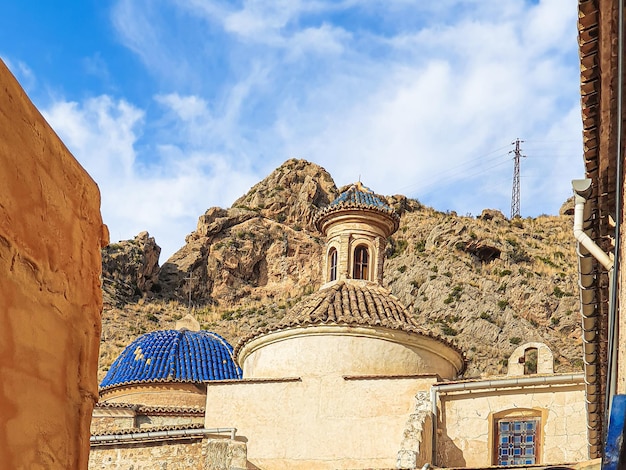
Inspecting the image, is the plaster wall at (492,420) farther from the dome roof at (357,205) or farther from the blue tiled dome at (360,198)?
the blue tiled dome at (360,198)

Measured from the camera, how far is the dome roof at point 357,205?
76.9 ft

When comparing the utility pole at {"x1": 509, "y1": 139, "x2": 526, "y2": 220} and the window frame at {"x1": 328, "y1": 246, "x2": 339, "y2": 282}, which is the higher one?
the utility pole at {"x1": 509, "y1": 139, "x2": 526, "y2": 220}

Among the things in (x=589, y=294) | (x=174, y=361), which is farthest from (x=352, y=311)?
(x=589, y=294)

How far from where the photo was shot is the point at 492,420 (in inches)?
714

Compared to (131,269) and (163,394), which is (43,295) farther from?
(131,269)

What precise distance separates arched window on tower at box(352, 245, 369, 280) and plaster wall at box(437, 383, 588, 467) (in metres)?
5.24

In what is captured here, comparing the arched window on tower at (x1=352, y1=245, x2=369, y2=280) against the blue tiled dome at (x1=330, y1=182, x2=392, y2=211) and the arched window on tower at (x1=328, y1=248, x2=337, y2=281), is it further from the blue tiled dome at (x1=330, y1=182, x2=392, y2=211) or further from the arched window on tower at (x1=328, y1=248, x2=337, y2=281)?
the blue tiled dome at (x1=330, y1=182, x2=392, y2=211)

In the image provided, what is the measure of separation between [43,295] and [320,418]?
16715 mm

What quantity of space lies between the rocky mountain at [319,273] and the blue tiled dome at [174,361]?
51.7 ft

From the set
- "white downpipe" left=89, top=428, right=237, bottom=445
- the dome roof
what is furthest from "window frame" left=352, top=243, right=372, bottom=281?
"white downpipe" left=89, top=428, right=237, bottom=445

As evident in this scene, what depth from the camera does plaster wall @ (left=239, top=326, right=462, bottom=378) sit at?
66.2 ft

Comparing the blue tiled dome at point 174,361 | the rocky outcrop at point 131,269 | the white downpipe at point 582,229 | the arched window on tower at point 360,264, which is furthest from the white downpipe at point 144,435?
the rocky outcrop at point 131,269

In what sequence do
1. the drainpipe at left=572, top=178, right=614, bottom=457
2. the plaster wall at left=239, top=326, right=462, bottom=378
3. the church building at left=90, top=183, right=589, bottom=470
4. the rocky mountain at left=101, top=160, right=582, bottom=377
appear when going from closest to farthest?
Answer: the drainpipe at left=572, top=178, right=614, bottom=457
the church building at left=90, top=183, right=589, bottom=470
the plaster wall at left=239, top=326, right=462, bottom=378
the rocky mountain at left=101, top=160, right=582, bottom=377

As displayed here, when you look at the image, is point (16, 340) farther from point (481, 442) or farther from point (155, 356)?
point (155, 356)
